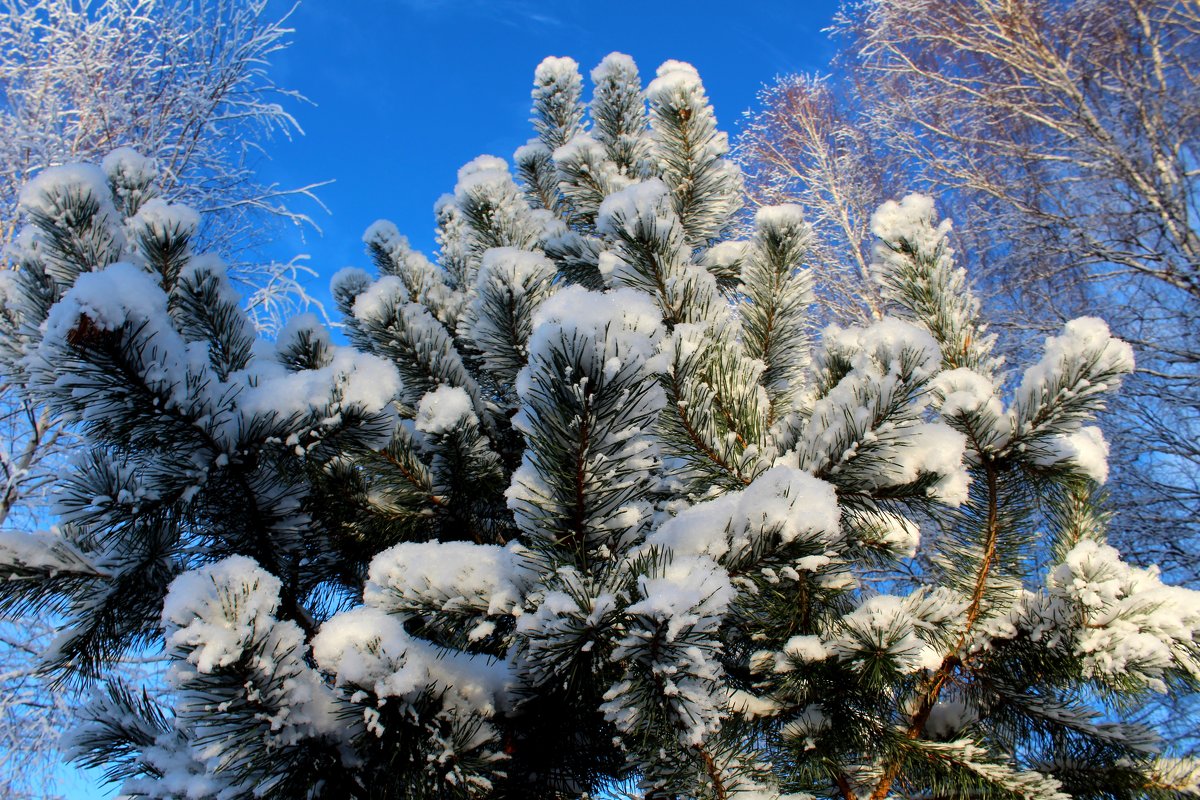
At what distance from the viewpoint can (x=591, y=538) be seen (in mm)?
892

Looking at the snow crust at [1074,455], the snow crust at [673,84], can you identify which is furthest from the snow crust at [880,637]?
the snow crust at [673,84]

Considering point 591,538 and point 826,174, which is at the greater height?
point 826,174

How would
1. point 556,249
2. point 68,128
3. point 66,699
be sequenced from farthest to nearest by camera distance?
1. point 68,128
2. point 66,699
3. point 556,249

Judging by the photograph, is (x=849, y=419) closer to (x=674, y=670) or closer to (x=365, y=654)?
(x=674, y=670)

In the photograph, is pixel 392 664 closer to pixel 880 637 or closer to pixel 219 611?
pixel 219 611

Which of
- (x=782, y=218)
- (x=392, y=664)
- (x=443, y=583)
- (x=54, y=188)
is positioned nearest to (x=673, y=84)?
(x=782, y=218)

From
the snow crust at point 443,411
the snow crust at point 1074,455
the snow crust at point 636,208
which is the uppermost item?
the snow crust at point 636,208

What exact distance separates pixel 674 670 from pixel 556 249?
5.29ft

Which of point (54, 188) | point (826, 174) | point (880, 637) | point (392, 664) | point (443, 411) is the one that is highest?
point (826, 174)

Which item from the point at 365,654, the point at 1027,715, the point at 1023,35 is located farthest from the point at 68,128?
the point at 1023,35

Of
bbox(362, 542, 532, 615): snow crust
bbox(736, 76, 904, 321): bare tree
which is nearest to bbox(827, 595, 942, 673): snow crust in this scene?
bbox(362, 542, 532, 615): snow crust

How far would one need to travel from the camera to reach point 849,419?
3.46ft

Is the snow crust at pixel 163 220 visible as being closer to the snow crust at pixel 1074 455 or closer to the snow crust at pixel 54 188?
the snow crust at pixel 54 188

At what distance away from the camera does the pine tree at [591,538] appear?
0.81 m
